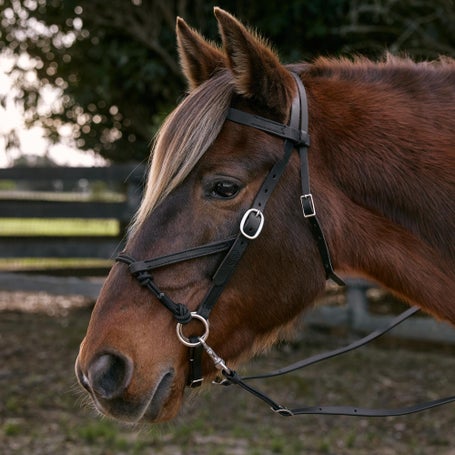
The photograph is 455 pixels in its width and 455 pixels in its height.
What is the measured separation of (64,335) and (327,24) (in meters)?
4.23

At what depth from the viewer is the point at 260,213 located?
2135 millimetres

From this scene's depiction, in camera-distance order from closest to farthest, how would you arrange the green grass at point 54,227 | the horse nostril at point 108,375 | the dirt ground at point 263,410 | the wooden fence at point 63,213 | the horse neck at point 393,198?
the horse nostril at point 108,375 < the horse neck at point 393,198 < the dirt ground at point 263,410 < the wooden fence at point 63,213 < the green grass at point 54,227

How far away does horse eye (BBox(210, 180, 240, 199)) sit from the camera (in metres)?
2.14

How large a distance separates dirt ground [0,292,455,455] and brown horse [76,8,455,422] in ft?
6.04

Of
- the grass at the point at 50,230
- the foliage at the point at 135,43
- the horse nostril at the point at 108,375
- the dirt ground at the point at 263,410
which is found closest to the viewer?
the horse nostril at the point at 108,375

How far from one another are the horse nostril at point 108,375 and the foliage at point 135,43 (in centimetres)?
428

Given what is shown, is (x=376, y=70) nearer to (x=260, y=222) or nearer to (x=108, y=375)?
(x=260, y=222)

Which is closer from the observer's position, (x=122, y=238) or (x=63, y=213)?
(x=122, y=238)

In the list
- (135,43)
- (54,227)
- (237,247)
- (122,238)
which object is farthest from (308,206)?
(54,227)

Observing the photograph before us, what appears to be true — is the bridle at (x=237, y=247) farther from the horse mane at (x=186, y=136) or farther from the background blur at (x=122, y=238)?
the background blur at (x=122, y=238)

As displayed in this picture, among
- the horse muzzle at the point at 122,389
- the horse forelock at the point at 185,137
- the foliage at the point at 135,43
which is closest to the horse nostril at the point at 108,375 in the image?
the horse muzzle at the point at 122,389

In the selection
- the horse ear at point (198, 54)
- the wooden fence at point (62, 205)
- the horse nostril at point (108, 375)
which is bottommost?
the wooden fence at point (62, 205)

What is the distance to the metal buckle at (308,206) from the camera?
85.4 inches

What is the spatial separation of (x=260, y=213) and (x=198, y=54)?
632 mm
